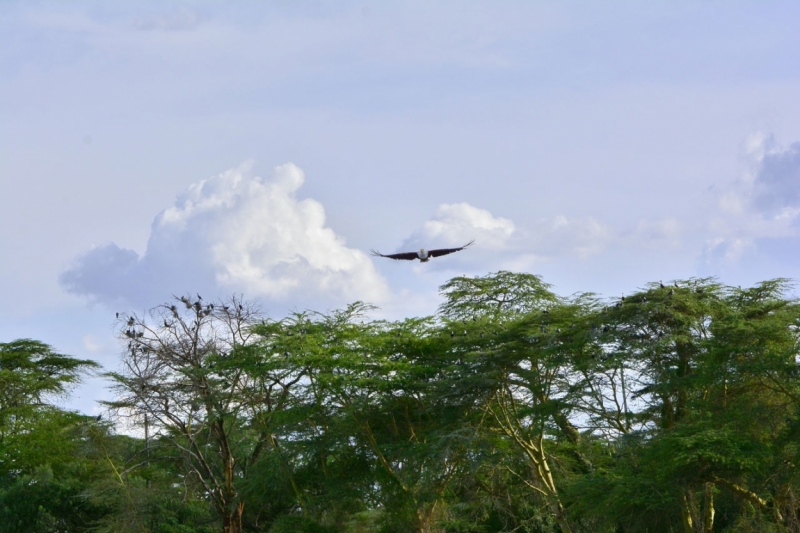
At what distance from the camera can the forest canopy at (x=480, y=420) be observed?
2381cm

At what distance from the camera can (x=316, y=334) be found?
31.7 m

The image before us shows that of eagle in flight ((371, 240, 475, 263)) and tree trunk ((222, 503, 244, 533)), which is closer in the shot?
eagle in flight ((371, 240, 475, 263))

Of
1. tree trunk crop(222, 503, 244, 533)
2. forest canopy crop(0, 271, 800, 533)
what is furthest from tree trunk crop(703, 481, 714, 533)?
tree trunk crop(222, 503, 244, 533)

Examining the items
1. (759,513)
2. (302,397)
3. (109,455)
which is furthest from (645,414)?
(109,455)

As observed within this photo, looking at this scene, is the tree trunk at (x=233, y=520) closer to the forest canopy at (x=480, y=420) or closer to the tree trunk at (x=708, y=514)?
the forest canopy at (x=480, y=420)

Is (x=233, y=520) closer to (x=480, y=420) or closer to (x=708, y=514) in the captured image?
(x=480, y=420)

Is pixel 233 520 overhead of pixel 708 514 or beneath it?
overhead

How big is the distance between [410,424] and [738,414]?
33.4 feet

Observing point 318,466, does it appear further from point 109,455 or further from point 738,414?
point 738,414

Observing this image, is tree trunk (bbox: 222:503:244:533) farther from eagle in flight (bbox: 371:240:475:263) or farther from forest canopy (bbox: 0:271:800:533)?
eagle in flight (bbox: 371:240:475:263)

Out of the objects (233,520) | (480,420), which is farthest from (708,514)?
(233,520)

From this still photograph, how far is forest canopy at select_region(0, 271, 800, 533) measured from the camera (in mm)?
23812

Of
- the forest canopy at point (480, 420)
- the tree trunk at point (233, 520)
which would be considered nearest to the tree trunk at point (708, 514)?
the forest canopy at point (480, 420)

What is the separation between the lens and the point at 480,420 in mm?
29859
